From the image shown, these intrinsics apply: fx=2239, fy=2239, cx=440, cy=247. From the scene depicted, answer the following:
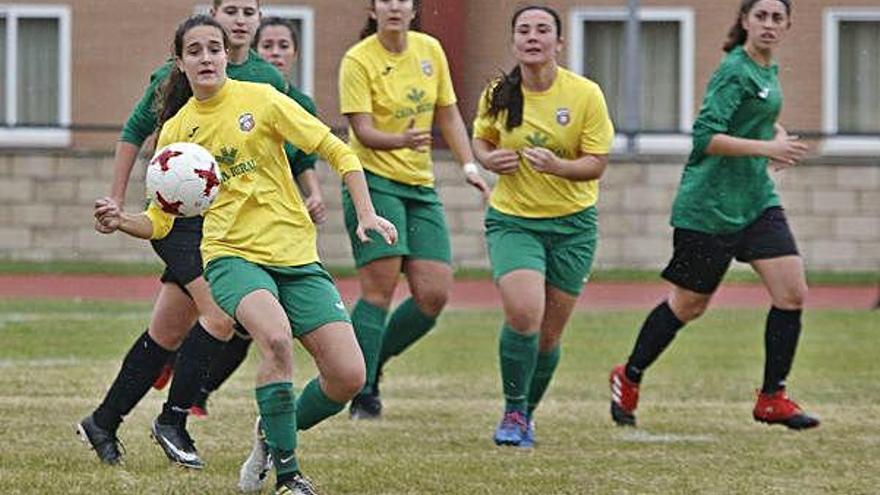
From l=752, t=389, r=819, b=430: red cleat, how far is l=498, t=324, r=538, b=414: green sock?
Answer: 1068mm

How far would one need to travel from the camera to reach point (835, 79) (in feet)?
78.6

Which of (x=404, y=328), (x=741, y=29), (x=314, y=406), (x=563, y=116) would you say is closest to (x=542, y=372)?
(x=404, y=328)

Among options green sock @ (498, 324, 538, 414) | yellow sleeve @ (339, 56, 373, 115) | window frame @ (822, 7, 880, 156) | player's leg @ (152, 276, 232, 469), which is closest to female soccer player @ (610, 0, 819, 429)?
green sock @ (498, 324, 538, 414)

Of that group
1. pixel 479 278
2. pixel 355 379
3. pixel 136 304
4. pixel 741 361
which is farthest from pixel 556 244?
pixel 479 278

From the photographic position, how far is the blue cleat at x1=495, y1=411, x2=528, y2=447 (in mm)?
9078

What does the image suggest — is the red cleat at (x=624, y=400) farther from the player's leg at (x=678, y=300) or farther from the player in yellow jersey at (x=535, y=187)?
the player in yellow jersey at (x=535, y=187)

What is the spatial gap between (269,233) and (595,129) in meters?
2.37

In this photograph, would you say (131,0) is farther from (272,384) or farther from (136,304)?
(272,384)

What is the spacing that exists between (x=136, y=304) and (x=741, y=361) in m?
6.24

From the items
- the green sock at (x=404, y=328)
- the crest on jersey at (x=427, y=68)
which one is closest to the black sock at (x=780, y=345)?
the green sock at (x=404, y=328)

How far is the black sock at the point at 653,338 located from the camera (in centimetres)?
994

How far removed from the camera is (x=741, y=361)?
46.3ft

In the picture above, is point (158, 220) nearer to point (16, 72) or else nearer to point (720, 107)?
point (720, 107)

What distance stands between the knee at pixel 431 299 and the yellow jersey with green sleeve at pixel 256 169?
2621mm
